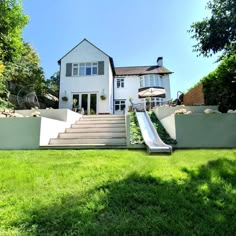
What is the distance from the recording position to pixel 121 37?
60.2 feet

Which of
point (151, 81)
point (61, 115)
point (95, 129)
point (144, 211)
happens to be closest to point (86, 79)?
point (151, 81)

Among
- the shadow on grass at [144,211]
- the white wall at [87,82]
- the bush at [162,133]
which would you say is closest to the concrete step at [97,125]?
the bush at [162,133]

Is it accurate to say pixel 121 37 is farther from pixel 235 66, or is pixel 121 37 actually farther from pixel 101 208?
pixel 101 208

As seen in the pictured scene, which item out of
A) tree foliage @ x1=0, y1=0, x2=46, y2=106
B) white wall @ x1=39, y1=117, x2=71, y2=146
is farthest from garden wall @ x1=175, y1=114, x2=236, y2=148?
tree foliage @ x1=0, y1=0, x2=46, y2=106

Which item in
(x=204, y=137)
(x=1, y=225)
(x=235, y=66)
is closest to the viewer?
(x=1, y=225)

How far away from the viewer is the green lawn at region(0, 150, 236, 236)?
293 centimetres

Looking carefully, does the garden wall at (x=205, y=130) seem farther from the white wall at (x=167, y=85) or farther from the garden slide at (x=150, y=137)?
the white wall at (x=167, y=85)

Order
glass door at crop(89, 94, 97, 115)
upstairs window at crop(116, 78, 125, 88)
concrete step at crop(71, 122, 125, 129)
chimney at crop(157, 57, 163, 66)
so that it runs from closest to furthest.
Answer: concrete step at crop(71, 122, 125, 129)
glass door at crop(89, 94, 97, 115)
upstairs window at crop(116, 78, 125, 88)
chimney at crop(157, 57, 163, 66)

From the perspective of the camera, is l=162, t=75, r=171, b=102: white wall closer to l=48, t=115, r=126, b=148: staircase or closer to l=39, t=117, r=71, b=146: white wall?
l=48, t=115, r=126, b=148: staircase

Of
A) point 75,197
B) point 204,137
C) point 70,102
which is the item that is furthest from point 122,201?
point 70,102

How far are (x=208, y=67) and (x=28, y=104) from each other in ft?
38.0

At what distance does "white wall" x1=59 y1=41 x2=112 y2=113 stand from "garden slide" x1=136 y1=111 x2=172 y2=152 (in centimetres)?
876

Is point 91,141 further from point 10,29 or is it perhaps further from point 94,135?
point 10,29

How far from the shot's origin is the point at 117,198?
3676 millimetres
